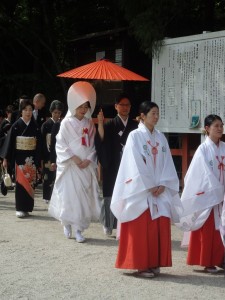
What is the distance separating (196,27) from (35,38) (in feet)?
16.9

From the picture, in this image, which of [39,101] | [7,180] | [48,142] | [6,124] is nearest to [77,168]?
[7,180]

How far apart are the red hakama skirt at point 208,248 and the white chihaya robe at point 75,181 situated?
1936 millimetres

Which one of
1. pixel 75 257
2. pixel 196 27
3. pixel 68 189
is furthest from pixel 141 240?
pixel 196 27

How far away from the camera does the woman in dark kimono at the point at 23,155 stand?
9125mm

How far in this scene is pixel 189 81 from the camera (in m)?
9.70

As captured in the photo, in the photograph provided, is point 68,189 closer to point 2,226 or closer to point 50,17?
point 2,226

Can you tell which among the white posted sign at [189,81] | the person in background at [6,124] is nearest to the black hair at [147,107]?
the white posted sign at [189,81]

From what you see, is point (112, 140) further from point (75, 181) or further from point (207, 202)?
point (207, 202)

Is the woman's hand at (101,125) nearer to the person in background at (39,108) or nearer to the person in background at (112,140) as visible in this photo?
the person in background at (112,140)

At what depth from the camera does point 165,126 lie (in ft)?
33.0

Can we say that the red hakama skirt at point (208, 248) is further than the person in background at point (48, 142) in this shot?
No

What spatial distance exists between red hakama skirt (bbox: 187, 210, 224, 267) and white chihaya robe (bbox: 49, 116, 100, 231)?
194cm

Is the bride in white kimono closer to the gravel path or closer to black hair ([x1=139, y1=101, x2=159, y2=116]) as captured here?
the gravel path

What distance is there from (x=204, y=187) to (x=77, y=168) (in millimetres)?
2166
